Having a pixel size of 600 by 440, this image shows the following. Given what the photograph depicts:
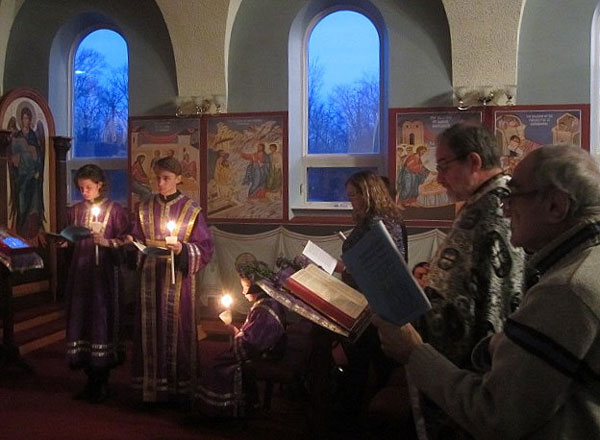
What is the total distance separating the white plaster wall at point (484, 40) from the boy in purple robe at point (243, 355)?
3.99 metres

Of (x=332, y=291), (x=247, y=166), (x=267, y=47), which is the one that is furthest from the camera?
(x=267, y=47)

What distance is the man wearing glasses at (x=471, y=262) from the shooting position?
212 centimetres

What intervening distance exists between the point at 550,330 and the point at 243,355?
2.84 m

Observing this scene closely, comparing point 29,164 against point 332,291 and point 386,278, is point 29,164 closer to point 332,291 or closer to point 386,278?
point 332,291

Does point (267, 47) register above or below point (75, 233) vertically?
above

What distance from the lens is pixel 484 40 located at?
21.9 feet

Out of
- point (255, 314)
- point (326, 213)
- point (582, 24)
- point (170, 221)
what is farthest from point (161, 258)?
point (582, 24)

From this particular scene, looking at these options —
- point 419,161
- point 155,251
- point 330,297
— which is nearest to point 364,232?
point 330,297

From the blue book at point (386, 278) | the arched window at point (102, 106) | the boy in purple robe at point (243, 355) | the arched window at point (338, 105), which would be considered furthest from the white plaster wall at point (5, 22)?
the blue book at point (386, 278)

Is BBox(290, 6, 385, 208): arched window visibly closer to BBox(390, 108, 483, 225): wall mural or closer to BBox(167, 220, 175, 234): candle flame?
BBox(390, 108, 483, 225): wall mural

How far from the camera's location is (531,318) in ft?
4.45

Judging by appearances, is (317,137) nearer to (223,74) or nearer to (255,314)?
(223,74)

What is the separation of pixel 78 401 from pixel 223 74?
428 centimetres

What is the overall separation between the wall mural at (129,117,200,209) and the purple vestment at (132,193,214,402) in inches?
118
